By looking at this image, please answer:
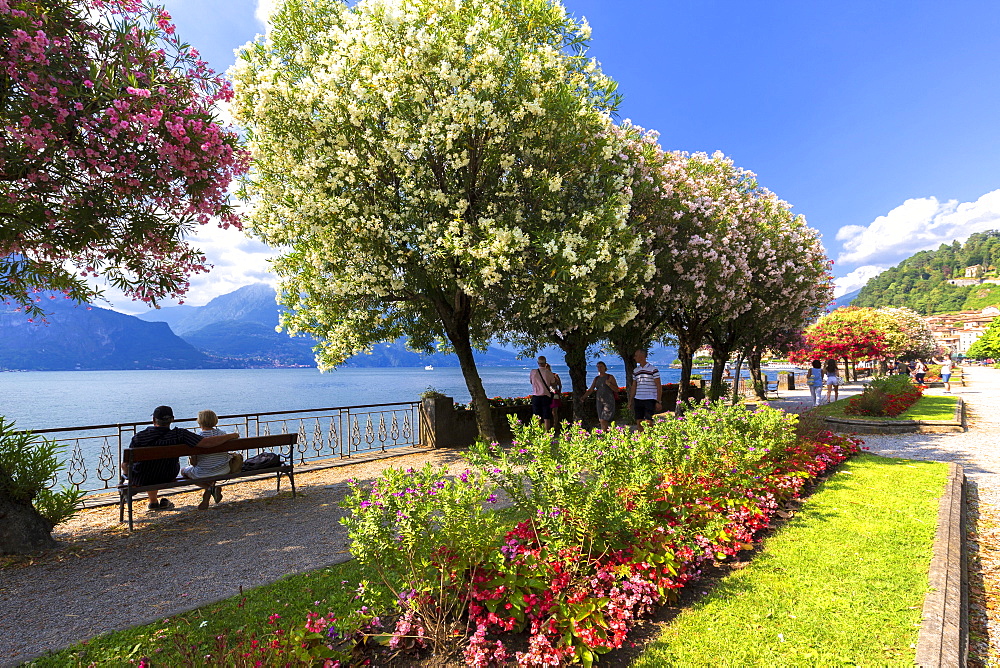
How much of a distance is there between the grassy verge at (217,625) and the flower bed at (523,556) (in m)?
0.29

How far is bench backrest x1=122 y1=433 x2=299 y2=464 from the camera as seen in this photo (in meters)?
6.66

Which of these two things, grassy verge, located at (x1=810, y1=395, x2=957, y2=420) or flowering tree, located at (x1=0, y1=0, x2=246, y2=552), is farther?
grassy verge, located at (x1=810, y1=395, x2=957, y2=420)

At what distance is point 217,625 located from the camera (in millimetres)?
3848

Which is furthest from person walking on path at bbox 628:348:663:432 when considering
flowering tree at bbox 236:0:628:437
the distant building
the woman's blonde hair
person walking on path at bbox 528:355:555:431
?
the distant building

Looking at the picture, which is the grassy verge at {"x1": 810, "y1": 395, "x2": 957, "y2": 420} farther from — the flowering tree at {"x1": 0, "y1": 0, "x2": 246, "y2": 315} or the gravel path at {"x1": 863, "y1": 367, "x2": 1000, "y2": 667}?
the flowering tree at {"x1": 0, "y1": 0, "x2": 246, "y2": 315}

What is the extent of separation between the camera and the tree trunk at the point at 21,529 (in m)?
5.95

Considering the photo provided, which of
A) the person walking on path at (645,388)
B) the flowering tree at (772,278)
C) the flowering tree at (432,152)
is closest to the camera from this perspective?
the flowering tree at (432,152)

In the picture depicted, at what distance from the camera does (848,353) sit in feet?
117

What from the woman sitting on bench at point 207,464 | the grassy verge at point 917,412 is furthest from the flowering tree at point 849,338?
the woman sitting on bench at point 207,464

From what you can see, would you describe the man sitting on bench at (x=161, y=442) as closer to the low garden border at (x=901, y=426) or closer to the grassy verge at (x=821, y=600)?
the grassy verge at (x=821, y=600)

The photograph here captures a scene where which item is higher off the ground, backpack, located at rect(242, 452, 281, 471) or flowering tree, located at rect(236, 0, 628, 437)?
flowering tree, located at rect(236, 0, 628, 437)

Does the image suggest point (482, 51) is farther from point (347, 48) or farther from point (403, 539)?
point (403, 539)

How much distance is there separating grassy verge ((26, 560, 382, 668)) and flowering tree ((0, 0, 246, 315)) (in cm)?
473

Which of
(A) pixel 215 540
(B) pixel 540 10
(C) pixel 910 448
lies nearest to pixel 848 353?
(C) pixel 910 448
